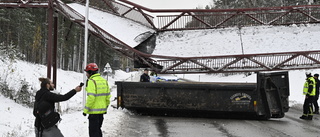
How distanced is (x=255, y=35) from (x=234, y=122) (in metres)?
8.19

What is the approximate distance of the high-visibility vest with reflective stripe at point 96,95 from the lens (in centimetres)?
708

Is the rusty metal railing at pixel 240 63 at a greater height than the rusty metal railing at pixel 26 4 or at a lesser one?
lesser

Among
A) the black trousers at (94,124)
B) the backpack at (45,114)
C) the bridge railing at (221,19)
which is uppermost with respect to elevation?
the bridge railing at (221,19)

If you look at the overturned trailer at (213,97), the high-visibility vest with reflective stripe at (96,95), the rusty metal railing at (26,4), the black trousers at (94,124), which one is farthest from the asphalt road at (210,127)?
the rusty metal railing at (26,4)

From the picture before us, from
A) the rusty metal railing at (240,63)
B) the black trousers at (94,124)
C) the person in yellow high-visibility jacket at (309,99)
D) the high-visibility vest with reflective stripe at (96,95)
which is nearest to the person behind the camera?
the high-visibility vest with reflective stripe at (96,95)

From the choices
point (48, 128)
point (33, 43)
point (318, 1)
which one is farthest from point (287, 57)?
point (33, 43)

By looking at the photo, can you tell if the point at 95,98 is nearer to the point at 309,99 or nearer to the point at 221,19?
the point at 309,99

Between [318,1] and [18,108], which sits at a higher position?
[318,1]

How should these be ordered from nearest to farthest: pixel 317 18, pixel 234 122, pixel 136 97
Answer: pixel 234 122 → pixel 136 97 → pixel 317 18

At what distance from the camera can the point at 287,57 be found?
16578 mm

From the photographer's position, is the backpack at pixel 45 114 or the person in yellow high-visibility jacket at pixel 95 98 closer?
the backpack at pixel 45 114

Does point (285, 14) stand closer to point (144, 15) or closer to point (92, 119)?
point (144, 15)

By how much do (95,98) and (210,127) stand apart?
463 cm

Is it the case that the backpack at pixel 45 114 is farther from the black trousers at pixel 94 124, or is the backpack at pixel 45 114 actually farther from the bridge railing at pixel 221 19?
the bridge railing at pixel 221 19
